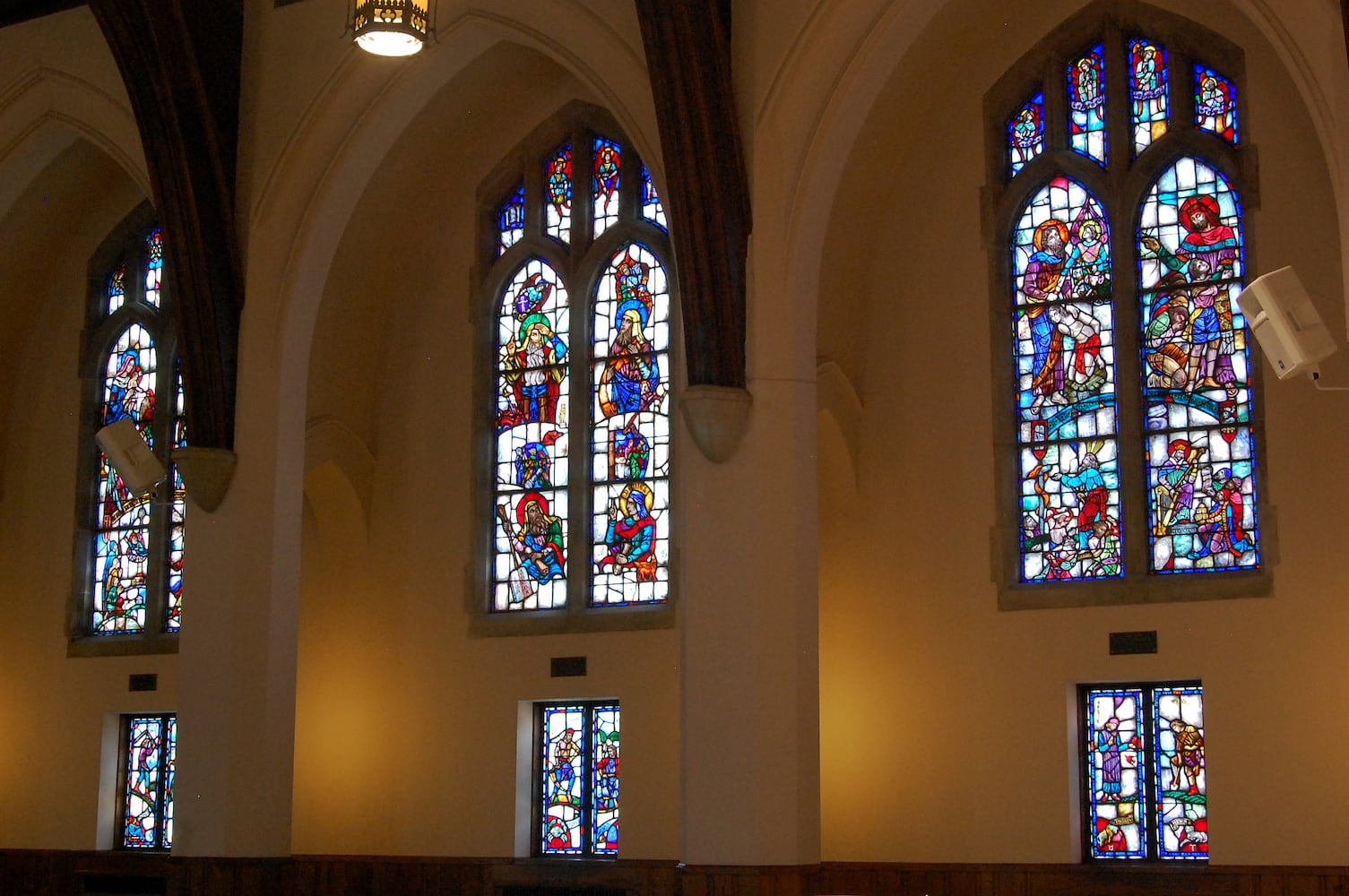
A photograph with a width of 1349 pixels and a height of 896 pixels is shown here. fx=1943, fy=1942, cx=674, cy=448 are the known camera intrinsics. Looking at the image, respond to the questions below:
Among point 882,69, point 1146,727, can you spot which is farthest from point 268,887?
point 882,69

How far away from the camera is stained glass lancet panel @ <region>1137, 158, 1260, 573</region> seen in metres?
10.7

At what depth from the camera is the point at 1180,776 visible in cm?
1066

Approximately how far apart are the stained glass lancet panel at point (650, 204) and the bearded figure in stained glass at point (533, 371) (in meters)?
1.02

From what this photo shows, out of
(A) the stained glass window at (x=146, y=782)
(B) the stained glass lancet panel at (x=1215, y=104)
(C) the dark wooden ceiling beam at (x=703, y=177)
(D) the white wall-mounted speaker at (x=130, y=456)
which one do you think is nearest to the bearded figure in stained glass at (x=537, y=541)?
(D) the white wall-mounted speaker at (x=130, y=456)

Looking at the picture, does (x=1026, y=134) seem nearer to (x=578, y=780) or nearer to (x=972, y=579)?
(x=972, y=579)

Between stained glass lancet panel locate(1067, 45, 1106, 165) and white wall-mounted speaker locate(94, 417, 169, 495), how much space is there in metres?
5.95

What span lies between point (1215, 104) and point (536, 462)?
4891 millimetres

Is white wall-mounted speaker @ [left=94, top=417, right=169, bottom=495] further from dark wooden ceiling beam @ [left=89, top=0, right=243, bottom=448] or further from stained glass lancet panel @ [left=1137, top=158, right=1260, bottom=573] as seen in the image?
stained glass lancet panel @ [left=1137, top=158, right=1260, bottom=573]

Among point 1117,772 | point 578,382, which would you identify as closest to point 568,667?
point 578,382

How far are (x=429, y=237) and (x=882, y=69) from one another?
4587 millimetres

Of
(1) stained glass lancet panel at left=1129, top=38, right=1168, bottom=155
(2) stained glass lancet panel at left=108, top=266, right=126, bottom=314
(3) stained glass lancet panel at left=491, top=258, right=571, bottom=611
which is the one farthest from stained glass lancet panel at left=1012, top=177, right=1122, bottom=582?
(2) stained glass lancet panel at left=108, top=266, right=126, bottom=314

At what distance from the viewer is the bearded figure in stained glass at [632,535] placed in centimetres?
1243

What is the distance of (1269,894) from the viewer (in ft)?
33.6

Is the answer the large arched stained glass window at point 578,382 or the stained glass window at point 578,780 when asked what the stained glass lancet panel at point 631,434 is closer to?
the large arched stained glass window at point 578,382
